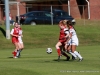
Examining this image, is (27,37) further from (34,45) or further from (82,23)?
(82,23)

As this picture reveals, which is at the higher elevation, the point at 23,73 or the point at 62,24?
the point at 62,24

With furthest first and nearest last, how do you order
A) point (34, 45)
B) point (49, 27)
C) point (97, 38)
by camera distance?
point (49, 27), point (97, 38), point (34, 45)

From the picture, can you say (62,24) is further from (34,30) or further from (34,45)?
(34,30)

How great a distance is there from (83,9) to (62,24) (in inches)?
1253

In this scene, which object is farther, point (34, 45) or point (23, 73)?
point (34, 45)

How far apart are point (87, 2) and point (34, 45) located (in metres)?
24.3

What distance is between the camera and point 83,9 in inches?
2034

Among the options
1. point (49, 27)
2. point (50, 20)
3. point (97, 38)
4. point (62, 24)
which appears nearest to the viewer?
point (62, 24)

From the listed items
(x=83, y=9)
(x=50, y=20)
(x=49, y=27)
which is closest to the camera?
(x=49, y=27)

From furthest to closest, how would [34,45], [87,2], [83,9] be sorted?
1. [87,2]
2. [83,9]
3. [34,45]

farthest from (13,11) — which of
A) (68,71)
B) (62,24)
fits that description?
(68,71)

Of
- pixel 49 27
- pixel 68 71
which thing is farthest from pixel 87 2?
pixel 68 71

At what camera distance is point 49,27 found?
42.0 metres

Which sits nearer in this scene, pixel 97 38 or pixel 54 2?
pixel 97 38
